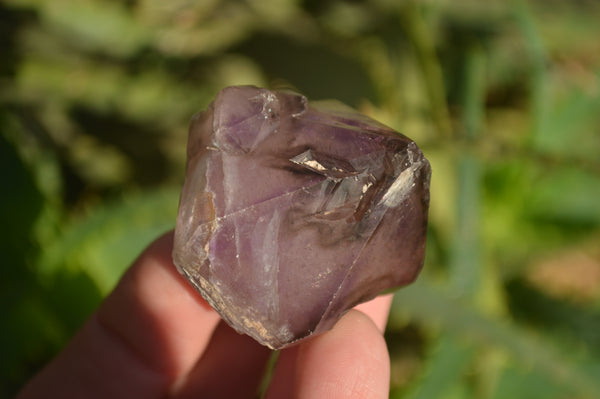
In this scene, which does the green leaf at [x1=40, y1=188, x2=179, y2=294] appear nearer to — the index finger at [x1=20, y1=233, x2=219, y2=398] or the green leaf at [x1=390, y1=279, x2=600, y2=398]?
the index finger at [x1=20, y1=233, x2=219, y2=398]

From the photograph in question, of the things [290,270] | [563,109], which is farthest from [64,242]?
[563,109]

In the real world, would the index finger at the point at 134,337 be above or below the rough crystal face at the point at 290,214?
below

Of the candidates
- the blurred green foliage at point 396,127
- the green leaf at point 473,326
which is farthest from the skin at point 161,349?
the blurred green foliage at point 396,127

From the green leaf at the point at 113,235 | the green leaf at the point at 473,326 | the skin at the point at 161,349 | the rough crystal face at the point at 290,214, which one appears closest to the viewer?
the rough crystal face at the point at 290,214

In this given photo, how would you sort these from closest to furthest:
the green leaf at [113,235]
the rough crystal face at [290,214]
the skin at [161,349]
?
the rough crystal face at [290,214]
the skin at [161,349]
the green leaf at [113,235]

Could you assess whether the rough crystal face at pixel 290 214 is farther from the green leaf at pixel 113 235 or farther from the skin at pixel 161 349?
the green leaf at pixel 113 235

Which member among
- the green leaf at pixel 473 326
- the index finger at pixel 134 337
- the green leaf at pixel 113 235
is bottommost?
the green leaf at pixel 473 326

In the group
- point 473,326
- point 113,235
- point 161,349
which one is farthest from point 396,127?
point 161,349

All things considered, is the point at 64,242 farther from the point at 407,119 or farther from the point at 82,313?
the point at 407,119
